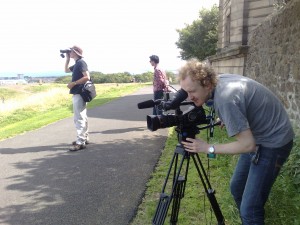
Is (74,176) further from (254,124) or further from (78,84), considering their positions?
(254,124)

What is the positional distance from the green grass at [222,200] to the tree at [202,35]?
1245 inches

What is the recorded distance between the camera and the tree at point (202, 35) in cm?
3519

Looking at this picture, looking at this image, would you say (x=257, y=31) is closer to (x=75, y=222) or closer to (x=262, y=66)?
(x=262, y=66)

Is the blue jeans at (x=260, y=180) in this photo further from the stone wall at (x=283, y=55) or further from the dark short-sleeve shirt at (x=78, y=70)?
the dark short-sleeve shirt at (x=78, y=70)

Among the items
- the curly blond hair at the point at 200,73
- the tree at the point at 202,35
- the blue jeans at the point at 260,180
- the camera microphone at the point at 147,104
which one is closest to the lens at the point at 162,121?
the camera microphone at the point at 147,104

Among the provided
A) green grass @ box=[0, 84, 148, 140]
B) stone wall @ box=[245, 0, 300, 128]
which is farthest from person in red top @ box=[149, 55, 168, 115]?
green grass @ box=[0, 84, 148, 140]

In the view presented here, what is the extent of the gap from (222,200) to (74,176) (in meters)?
2.52

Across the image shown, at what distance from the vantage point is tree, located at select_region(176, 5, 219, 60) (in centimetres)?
3519

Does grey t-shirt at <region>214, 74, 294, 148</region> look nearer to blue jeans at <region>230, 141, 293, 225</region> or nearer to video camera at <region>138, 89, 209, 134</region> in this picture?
blue jeans at <region>230, 141, 293, 225</region>

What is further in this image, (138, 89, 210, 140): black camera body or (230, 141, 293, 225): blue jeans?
(138, 89, 210, 140): black camera body

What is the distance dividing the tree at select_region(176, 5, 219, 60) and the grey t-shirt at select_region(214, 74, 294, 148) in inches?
1324

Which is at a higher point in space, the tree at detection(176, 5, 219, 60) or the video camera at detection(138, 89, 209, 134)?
the tree at detection(176, 5, 219, 60)

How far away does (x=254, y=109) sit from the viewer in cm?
230

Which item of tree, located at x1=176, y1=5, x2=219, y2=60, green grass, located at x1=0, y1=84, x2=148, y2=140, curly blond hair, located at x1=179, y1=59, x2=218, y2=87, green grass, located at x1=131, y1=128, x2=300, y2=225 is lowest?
green grass, located at x1=0, y1=84, x2=148, y2=140
